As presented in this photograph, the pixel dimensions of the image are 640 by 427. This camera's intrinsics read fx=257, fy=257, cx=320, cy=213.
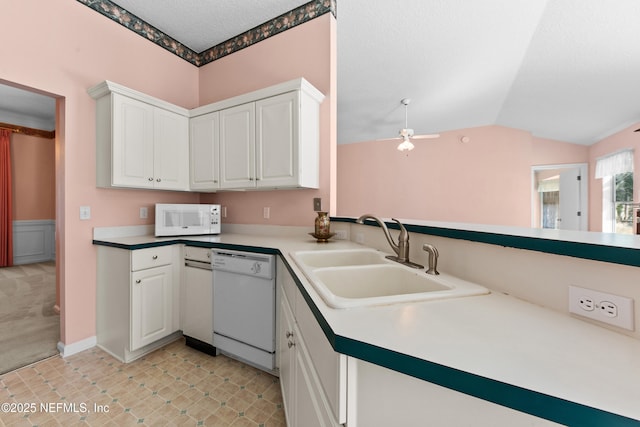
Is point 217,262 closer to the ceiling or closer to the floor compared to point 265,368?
closer to the ceiling

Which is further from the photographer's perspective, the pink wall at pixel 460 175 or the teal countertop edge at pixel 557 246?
the pink wall at pixel 460 175

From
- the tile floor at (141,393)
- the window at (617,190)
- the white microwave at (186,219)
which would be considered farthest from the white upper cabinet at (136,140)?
the window at (617,190)

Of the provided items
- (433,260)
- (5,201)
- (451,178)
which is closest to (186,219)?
(433,260)

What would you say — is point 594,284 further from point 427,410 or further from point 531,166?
point 531,166

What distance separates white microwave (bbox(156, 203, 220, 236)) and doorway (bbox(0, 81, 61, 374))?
1682 millimetres

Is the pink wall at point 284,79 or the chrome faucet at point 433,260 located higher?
the pink wall at point 284,79

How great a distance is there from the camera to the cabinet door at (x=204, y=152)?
2402 mm

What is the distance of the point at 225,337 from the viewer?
1.86 meters

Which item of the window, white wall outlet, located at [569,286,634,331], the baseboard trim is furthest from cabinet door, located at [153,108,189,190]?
the window

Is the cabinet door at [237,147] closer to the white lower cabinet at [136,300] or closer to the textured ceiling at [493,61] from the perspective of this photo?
the white lower cabinet at [136,300]

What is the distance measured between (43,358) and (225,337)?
137 cm

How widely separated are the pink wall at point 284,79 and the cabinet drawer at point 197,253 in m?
0.72

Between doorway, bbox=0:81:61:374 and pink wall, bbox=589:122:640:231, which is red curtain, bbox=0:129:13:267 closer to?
doorway, bbox=0:81:61:374

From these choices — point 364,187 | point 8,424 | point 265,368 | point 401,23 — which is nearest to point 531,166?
point 364,187
